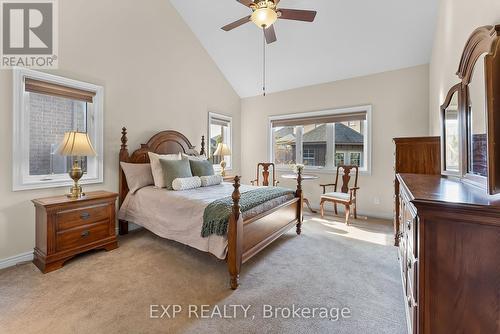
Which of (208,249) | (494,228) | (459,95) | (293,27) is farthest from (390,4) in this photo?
(208,249)

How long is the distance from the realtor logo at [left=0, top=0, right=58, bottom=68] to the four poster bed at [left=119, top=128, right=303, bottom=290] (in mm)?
1176

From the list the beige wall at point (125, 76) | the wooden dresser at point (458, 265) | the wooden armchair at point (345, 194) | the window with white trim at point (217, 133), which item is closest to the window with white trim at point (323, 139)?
the wooden armchair at point (345, 194)

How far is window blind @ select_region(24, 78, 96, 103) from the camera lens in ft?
8.47

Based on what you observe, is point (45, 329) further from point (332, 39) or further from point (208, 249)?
point (332, 39)

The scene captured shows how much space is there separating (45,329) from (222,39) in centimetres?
466

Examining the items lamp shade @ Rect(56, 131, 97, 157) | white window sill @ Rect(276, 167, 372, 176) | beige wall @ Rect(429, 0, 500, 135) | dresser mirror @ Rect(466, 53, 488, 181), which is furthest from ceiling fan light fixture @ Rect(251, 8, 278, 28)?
white window sill @ Rect(276, 167, 372, 176)

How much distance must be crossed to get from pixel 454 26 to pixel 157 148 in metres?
4.00

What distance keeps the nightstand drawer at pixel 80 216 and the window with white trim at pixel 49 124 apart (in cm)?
60

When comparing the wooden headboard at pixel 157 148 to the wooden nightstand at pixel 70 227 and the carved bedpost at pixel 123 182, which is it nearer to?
the carved bedpost at pixel 123 182

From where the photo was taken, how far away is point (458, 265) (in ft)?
3.01

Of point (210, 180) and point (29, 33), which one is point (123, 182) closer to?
point (210, 180)

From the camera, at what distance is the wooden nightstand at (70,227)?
232 cm

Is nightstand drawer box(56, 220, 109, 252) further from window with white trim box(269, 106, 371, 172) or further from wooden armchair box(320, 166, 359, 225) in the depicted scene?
window with white trim box(269, 106, 371, 172)

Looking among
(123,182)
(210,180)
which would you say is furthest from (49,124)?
(210,180)
